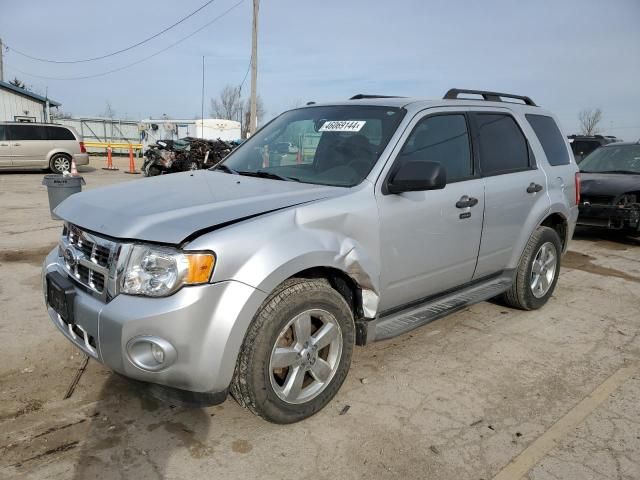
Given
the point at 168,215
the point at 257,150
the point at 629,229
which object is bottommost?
the point at 629,229

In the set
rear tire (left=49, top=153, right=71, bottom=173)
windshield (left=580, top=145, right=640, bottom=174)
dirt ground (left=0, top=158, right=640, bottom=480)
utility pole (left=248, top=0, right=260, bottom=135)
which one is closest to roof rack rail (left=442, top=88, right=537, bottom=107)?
dirt ground (left=0, top=158, right=640, bottom=480)

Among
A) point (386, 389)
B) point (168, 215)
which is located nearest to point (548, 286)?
point (386, 389)

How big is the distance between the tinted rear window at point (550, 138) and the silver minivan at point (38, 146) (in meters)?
16.4

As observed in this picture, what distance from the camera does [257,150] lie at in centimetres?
396

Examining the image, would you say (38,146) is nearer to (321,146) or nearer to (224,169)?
(224,169)

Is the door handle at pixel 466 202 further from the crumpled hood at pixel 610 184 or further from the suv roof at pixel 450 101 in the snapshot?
the crumpled hood at pixel 610 184

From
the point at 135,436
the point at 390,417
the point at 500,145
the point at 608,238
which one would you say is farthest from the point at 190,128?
the point at 390,417

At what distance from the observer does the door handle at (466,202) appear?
3.55 metres

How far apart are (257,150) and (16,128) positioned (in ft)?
54.8

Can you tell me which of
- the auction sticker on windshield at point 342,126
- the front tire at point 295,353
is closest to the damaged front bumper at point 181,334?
the front tire at point 295,353

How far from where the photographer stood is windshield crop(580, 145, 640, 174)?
28.1 feet

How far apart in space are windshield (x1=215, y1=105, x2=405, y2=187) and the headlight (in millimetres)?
1169

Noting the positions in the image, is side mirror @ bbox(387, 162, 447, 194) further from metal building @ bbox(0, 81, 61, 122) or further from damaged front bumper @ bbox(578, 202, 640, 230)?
metal building @ bbox(0, 81, 61, 122)

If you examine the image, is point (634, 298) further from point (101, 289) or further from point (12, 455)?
point (12, 455)
